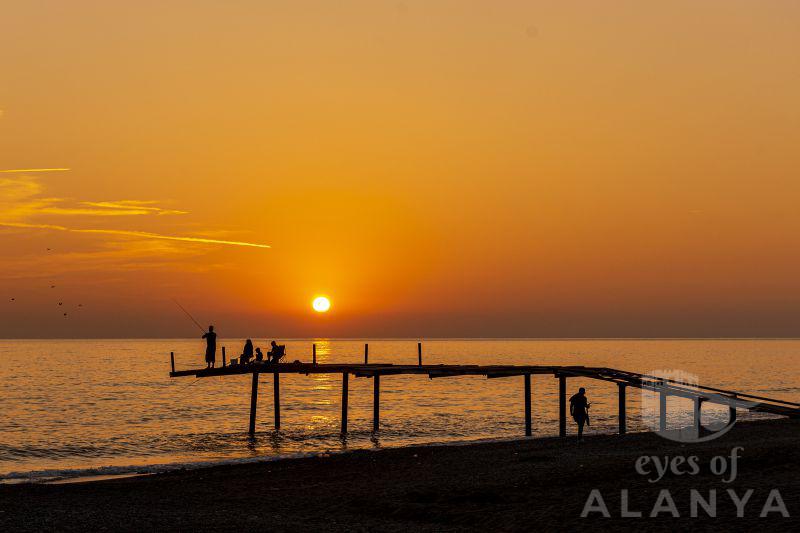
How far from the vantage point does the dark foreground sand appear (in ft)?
62.6

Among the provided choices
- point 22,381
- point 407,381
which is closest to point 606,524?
point 407,381

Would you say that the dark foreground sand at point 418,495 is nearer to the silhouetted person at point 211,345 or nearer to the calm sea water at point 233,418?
the calm sea water at point 233,418

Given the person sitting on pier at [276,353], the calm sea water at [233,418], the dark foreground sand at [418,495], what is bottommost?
the calm sea water at [233,418]

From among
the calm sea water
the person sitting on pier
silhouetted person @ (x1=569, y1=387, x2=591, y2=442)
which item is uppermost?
the person sitting on pier

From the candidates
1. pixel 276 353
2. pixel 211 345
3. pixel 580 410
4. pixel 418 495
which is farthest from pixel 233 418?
pixel 418 495

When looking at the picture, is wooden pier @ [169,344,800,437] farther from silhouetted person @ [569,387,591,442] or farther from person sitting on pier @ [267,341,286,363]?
silhouetted person @ [569,387,591,442]

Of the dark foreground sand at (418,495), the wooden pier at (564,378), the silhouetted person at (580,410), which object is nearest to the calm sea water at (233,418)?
the wooden pier at (564,378)

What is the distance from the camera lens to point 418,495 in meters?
22.7

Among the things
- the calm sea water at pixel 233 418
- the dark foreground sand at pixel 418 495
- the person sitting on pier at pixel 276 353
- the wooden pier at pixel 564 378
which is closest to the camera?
the dark foreground sand at pixel 418 495

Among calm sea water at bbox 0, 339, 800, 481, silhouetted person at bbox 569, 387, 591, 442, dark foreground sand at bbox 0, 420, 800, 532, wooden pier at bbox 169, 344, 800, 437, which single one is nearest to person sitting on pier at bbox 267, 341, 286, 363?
wooden pier at bbox 169, 344, 800, 437

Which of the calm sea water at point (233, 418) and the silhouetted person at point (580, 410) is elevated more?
the silhouetted person at point (580, 410)

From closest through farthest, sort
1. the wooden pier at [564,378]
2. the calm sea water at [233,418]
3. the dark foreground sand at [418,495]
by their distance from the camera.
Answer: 1. the dark foreground sand at [418,495]
2. the wooden pier at [564,378]
3. the calm sea water at [233,418]

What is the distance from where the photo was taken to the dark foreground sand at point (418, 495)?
19078 millimetres

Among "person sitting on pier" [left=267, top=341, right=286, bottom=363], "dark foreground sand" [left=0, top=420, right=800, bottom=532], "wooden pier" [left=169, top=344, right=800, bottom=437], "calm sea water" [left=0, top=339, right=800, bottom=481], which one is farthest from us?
"person sitting on pier" [left=267, top=341, right=286, bottom=363]
